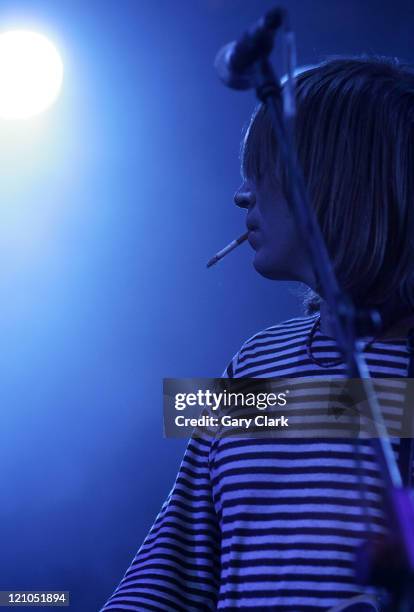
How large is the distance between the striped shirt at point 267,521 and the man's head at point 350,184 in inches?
3.1

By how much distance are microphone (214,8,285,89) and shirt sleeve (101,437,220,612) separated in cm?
43

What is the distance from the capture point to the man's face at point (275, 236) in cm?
68

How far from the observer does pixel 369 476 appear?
59cm

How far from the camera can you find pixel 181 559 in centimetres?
70

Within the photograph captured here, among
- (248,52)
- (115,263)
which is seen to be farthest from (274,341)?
(115,263)

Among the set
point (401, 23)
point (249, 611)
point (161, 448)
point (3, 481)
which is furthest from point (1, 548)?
point (401, 23)

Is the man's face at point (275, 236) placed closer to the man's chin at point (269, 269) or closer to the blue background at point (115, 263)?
the man's chin at point (269, 269)

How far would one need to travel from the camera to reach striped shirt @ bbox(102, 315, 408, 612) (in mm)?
603

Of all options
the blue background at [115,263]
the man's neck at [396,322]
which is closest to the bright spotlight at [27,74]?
the blue background at [115,263]

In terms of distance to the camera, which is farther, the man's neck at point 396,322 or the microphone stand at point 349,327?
the man's neck at point 396,322

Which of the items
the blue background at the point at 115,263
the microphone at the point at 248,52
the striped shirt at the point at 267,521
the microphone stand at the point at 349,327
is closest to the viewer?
the microphone stand at the point at 349,327

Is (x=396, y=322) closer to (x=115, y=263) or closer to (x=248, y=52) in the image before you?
(x=248, y=52)

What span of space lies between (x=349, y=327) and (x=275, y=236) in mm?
365

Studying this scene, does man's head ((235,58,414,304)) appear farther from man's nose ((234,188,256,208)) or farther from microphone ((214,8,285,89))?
microphone ((214,8,285,89))
